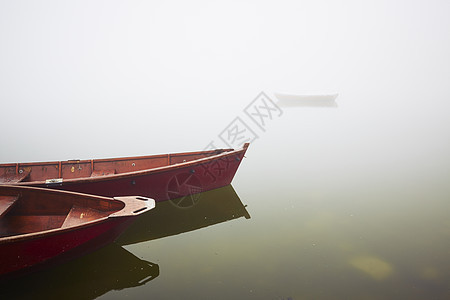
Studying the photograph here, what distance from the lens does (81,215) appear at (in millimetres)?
5160

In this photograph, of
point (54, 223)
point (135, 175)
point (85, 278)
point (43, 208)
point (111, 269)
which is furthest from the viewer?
point (135, 175)

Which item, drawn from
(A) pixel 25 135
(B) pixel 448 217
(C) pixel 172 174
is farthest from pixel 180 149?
(B) pixel 448 217

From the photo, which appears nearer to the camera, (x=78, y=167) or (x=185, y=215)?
(x=185, y=215)

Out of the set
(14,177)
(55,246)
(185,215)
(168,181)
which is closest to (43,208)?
(55,246)

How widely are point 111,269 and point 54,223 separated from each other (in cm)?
148

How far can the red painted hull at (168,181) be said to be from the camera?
240 inches

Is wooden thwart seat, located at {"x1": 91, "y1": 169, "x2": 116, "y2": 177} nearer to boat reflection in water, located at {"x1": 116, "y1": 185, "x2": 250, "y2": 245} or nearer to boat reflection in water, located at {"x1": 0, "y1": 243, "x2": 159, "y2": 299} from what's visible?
boat reflection in water, located at {"x1": 116, "y1": 185, "x2": 250, "y2": 245}

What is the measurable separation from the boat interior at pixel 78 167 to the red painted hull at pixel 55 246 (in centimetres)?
299

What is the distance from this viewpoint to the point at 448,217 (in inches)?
264

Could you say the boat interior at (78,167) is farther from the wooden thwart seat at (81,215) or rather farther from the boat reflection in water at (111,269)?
the wooden thwart seat at (81,215)

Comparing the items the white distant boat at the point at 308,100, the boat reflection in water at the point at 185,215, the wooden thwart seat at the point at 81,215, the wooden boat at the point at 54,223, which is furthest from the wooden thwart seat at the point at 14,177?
the white distant boat at the point at 308,100

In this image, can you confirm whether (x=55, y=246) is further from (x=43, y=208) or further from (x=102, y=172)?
(x=102, y=172)

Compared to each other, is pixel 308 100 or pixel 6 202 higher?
pixel 6 202

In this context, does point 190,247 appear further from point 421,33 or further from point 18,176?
point 421,33
